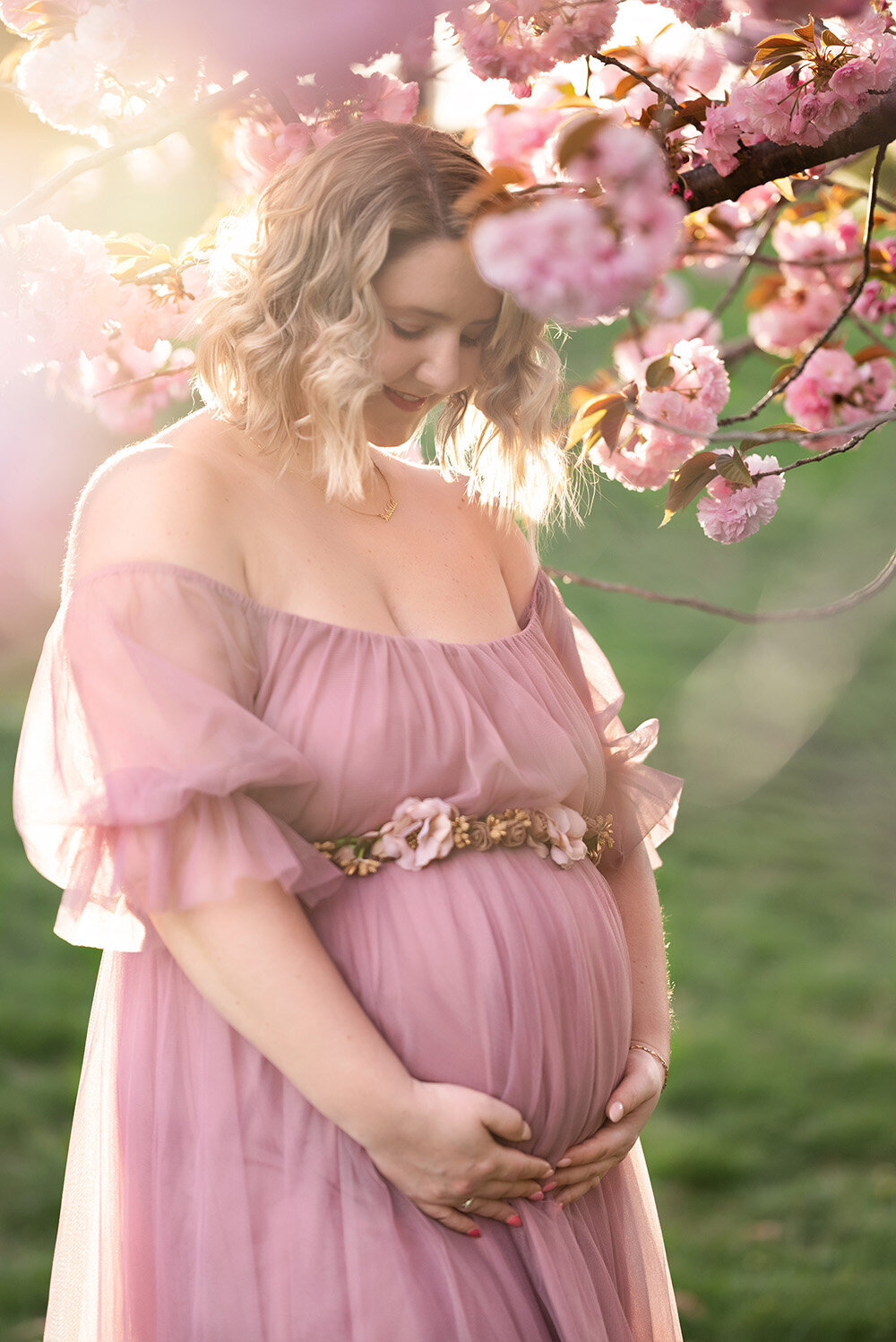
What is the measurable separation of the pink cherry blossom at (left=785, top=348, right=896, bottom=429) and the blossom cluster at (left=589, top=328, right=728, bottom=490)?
0.50 meters

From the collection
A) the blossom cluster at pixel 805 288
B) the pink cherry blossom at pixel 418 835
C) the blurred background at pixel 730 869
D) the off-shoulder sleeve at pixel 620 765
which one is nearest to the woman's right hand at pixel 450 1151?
the pink cherry blossom at pixel 418 835

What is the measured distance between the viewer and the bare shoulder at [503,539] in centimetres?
184

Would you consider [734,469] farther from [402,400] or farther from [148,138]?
[148,138]

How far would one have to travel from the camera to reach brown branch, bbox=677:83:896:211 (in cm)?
146

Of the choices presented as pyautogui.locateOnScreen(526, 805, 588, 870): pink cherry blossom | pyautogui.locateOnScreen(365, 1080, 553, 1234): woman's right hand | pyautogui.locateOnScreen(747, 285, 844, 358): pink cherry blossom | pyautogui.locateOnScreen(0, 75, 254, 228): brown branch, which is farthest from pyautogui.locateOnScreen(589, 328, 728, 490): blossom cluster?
pyautogui.locateOnScreen(365, 1080, 553, 1234): woman's right hand

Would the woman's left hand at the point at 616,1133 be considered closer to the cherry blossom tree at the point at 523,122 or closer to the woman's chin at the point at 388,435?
the cherry blossom tree at the point at 523,122

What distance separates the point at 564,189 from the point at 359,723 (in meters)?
0.62

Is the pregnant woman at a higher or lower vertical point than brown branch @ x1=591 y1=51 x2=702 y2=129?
lower

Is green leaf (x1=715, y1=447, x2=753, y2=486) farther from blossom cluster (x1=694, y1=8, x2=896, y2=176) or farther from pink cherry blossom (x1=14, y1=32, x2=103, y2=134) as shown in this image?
pink cherry blossom (x1=14, y1=32, x2=103, y2=134)

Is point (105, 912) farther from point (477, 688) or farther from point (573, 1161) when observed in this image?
point (573, 1161)

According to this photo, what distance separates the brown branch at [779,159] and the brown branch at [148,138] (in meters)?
0.57

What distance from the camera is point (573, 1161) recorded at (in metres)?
1.50

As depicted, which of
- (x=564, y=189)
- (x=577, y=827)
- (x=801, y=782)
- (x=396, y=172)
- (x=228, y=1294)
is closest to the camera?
(x=564, y=189)

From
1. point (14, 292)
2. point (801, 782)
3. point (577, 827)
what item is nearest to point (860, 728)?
point (801, 782)
